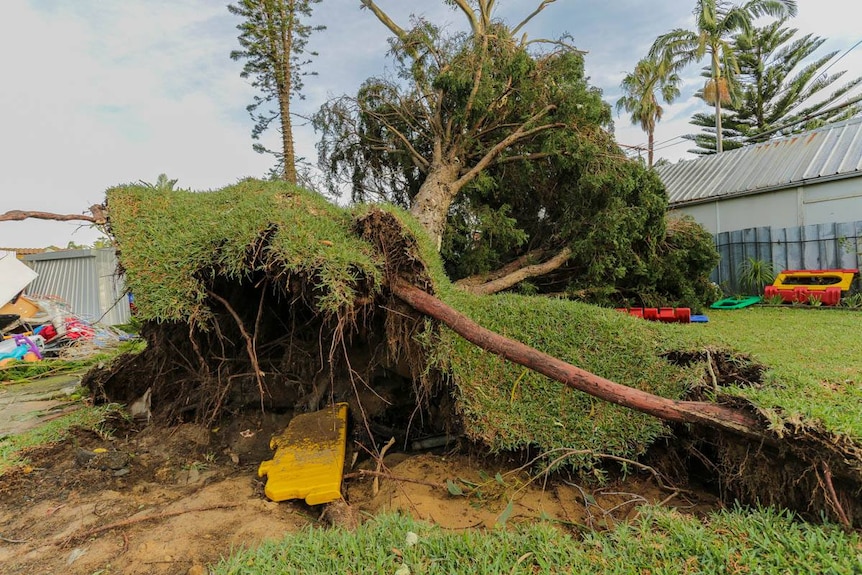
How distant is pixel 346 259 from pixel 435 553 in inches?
70.5

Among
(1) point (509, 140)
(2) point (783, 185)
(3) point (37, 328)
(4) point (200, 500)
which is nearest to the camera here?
(4) point (200, 500)

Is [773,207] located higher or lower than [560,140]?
lower

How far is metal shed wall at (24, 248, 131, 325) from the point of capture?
36.2 ft

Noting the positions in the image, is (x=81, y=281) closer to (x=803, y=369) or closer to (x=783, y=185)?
(x=803, y=369)

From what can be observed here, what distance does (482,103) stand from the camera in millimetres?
7098

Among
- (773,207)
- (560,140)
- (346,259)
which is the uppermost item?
(560,140)

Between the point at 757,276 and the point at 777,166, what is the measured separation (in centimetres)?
408

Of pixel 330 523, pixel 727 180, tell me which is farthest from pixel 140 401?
pixel 727 180

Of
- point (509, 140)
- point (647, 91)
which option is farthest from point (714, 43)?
point (509, 140)

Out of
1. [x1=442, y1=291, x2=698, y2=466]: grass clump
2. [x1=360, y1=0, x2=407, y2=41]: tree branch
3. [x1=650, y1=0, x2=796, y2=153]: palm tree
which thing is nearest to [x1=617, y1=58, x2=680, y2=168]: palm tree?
[x1=650, y1=0, x2=796, y2=153]: palm tree

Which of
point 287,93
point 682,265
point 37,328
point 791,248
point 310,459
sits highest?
point 287,93

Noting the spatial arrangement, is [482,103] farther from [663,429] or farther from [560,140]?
[663,429]

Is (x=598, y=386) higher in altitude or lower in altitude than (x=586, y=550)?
higher

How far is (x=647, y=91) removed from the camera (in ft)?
72.8
